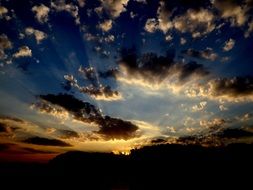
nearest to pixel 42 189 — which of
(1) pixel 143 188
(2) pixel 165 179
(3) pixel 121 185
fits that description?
(3) pixel 121 185

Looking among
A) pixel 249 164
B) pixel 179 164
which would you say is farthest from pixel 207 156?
pixel 249 164

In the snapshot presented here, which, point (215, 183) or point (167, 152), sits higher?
point (167, 152)

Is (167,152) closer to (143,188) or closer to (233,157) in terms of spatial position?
(233,157)

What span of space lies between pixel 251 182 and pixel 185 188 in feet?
82.6

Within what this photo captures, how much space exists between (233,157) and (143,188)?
54.2m

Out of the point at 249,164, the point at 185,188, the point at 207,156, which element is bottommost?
the point at 185,188

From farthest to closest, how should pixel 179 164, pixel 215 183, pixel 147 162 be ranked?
pixel 147 162, pixel 179 164, pixel 215 183

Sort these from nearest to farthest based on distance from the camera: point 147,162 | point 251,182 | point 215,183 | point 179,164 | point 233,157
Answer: point 251,182 → point 215,183 → point 233,157 → point 179,164 → point 147,162

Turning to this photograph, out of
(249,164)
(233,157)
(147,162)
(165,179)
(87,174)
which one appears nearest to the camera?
(249,164)

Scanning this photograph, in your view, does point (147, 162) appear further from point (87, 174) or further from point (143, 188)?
point (143, 188)

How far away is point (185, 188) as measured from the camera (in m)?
103

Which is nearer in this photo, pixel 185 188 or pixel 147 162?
pixel 185 188

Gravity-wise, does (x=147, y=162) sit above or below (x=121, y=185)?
above

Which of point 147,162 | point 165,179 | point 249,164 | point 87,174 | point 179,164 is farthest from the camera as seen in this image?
point 87,174
